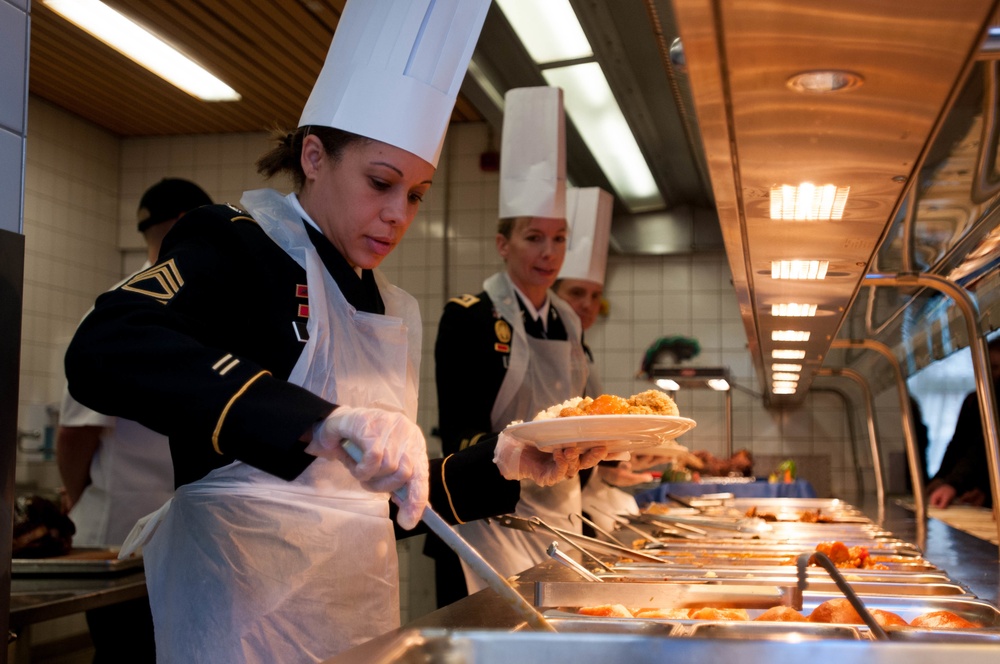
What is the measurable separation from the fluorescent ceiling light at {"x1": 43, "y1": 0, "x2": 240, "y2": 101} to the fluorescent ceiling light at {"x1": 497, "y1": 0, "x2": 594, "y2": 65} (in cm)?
199

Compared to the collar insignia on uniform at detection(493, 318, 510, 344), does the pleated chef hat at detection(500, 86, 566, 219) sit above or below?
above

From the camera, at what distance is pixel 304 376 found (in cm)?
166

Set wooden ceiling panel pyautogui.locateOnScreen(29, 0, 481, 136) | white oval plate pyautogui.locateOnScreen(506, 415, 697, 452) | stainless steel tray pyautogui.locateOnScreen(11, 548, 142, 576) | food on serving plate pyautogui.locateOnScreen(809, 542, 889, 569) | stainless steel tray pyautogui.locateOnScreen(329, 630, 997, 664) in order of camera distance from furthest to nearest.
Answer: wooden ceiling panel pyautogui.locateOnScreen(29, 0, 481, 136) → stainless steel tray pyautogui.locateOnScreen(11, 548, 142, 576) → food on serving plate pyautogui.locateOnScreen(809, 542, 889, 569) → white oval plate pyautogui.locateOnScreen(506, 415, 697, 452) → stainless steel tray pyautogui.locateOnScreen(329, 630, 997, 664)

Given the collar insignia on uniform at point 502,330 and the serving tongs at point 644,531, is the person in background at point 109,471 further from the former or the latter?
the serving tongs at point 644,531

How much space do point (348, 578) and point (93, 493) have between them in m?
1.91

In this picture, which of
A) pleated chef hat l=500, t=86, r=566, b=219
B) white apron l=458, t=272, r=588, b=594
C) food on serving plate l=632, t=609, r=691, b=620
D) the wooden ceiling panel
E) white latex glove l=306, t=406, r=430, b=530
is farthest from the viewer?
the wooden ceiling panel

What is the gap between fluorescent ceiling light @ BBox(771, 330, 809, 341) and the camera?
8.70ft

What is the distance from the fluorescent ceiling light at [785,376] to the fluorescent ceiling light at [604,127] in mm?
1375

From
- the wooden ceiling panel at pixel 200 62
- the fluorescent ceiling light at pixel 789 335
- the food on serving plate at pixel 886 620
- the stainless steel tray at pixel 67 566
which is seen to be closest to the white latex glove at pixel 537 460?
the food on serving plate at pixel 886 620

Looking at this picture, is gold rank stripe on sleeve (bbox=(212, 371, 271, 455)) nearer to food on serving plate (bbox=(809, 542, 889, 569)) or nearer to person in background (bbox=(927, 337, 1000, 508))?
food on serving plate (bbox=(809, 542, 889, 569))

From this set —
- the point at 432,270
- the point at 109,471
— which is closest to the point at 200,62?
the point at 432,270

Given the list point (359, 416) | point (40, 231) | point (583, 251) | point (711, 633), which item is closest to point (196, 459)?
point (359, 416)

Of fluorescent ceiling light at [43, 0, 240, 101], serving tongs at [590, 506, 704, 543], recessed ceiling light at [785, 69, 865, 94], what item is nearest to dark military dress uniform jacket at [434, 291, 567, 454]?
serving tongs at [590, 506, 704, 543]

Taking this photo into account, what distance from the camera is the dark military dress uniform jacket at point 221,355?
50.8 inches
